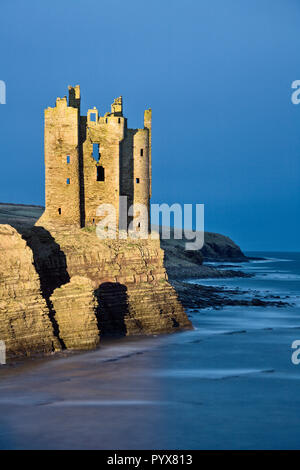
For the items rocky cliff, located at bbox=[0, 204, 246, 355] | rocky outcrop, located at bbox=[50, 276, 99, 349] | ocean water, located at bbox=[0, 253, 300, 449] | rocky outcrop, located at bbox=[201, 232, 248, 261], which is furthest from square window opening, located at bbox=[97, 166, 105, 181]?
rocky outcrop, located at bbox=[201, 232, 248, 261]

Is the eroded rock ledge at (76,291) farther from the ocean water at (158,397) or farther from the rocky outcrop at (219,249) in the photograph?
the rocky outcrop at (219,249)

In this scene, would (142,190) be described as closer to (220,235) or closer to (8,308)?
(8,308)

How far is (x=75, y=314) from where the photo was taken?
26.3 meters

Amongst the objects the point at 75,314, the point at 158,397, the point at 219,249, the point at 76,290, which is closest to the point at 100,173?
the point at 76,290

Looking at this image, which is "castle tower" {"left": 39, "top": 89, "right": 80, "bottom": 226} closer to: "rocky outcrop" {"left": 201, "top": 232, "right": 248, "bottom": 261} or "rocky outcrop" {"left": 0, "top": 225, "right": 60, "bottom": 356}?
"rocky outcrop" {"left": 0, "top": 225, "right": 60, "bottom": 356}

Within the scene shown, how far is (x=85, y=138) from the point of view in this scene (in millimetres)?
41594

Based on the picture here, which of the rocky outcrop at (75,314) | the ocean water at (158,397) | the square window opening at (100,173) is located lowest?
the ocean water at (158,397)

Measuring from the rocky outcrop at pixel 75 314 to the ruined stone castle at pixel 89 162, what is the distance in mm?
11499

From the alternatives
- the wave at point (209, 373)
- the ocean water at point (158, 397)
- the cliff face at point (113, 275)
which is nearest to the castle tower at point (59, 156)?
the cliff face at point (113, 275)

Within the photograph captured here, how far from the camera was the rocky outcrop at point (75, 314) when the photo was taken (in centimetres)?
2605

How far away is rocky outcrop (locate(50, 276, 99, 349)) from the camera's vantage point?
85.5 feet

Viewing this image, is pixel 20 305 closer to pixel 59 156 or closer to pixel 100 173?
pixel 59 156

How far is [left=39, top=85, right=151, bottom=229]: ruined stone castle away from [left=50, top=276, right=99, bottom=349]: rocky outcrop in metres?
11.5

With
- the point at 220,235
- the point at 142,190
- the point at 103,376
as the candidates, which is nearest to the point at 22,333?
the point at 103,376
